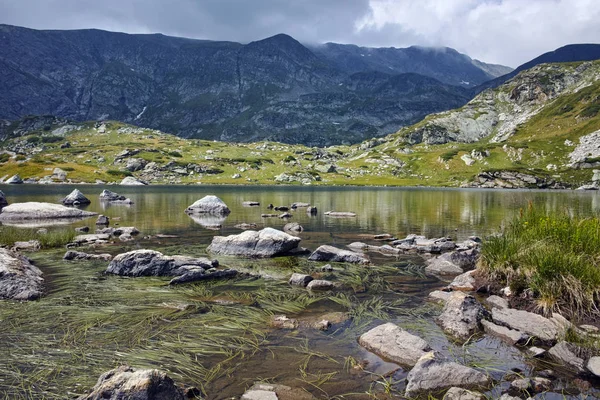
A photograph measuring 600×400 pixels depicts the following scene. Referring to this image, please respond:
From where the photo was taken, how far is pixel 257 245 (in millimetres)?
24375

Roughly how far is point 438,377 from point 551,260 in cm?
854

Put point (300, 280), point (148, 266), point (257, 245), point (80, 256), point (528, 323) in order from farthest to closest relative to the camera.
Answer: point (257, 245) < point (80, 256) < point (148, 266) < point (300, 280) < point (528, 323)

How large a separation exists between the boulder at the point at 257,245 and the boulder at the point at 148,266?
5065 mm

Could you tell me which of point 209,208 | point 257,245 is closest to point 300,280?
point 257,245

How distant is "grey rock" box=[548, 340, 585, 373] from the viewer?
890 centimetres

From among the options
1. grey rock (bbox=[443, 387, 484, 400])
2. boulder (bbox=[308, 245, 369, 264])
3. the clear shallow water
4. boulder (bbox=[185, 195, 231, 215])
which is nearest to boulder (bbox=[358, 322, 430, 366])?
the clear shallow water

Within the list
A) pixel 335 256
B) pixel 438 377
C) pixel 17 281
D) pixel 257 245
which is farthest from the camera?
pixel 257 245

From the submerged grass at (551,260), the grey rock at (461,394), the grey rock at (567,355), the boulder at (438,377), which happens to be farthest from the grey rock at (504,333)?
the grey rock at (461,394)

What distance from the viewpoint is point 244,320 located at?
12.4 meters

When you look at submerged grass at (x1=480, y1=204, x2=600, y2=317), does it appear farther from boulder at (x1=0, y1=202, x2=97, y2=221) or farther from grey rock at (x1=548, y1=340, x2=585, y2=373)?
boulder at (x1=0, y1=202, x2=97, y2=221)

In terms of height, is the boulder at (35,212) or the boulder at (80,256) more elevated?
the boulder at (35,212)

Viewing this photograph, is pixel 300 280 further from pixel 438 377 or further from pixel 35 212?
pixel 35 212

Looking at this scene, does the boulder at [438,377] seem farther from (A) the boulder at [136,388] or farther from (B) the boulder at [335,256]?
(B) the boulder at [335,256]

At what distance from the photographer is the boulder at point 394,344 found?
966cm
